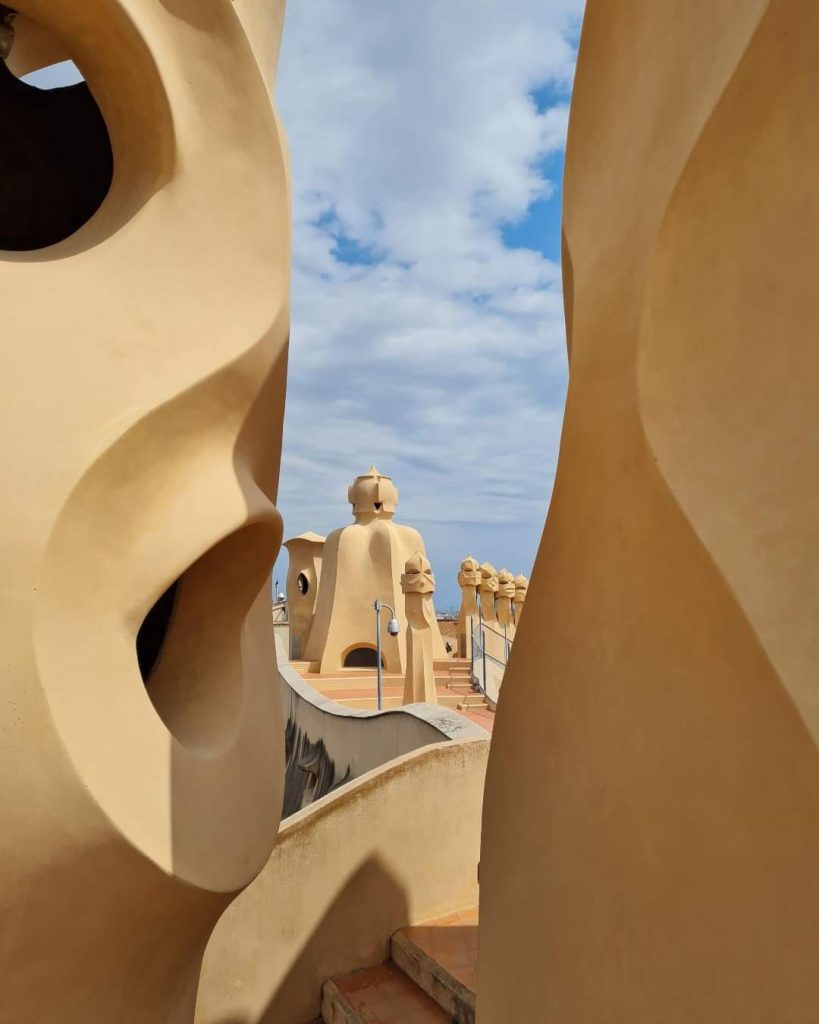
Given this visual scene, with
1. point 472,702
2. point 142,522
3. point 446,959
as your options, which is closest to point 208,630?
point 142,522

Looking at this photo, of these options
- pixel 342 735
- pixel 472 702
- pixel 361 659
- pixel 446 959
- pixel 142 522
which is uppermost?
pixel 361 659

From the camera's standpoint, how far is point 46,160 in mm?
4770

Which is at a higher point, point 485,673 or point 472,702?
point 485,673

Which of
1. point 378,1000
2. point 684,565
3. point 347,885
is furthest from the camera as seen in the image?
point 347,885

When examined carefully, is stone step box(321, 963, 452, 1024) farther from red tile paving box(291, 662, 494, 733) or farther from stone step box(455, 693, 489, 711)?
stone step box(455, 693, 489, 711)

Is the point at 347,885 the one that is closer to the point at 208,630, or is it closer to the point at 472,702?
the point at 208,630

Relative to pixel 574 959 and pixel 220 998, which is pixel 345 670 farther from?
pixel 574 959

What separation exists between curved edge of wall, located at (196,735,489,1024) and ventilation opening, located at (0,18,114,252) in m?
4.98

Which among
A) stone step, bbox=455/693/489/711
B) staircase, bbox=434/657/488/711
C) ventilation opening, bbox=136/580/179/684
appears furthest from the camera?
staircase, bbox=434/657/488/711

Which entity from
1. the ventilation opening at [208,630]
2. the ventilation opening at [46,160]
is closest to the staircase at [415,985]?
the ventilation opening at [208,630]

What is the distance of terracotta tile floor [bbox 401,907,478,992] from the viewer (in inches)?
236

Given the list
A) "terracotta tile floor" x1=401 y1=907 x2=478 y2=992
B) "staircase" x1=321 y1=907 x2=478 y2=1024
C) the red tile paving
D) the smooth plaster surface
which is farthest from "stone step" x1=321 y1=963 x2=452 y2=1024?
the smooth plaster surface

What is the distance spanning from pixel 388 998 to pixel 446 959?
0.59m

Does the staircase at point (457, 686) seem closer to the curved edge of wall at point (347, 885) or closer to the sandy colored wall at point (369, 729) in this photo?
the sandy colored wall at point (369, 729)
